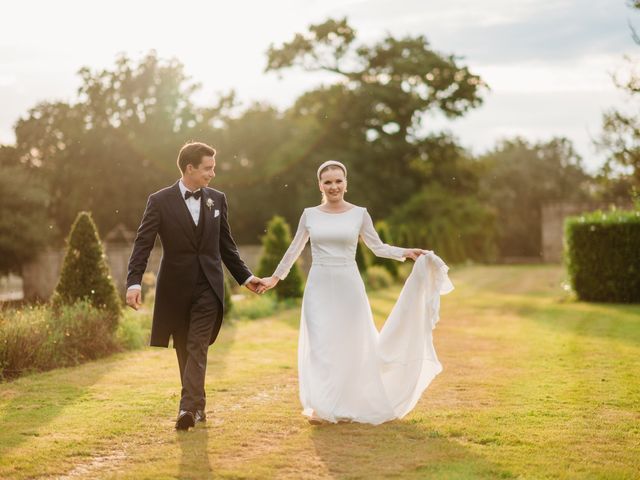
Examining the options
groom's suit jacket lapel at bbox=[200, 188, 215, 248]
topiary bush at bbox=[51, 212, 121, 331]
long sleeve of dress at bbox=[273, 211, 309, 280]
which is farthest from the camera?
topiary bush at bbox=[51, 212, 121, 331]

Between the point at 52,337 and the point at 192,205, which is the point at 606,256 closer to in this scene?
the point at 52,337

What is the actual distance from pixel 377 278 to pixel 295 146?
21782 millimetres

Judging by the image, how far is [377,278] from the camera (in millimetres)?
26797

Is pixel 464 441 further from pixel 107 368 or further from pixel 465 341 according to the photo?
pixel 465 341

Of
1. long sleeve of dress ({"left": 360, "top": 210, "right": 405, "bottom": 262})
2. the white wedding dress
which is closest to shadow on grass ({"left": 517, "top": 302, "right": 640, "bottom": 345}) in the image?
the white wedding dress

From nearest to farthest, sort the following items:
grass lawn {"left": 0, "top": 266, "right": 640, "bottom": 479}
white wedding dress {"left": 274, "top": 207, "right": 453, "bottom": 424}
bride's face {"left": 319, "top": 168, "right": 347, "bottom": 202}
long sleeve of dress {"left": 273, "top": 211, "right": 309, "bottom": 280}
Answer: grass lawn {"left": 0, "top": 266, "right": 640, "bottom": 479}, white wedding dress {"left": 274, "top": 207, "right": 453, "bottom": 424}, bride's face {"left": 319, "top": 168, "right": 347, "bottom": 202}, long sleeve of dress {"left": 273, "top": 211, "right": 309, "bottom": 280}

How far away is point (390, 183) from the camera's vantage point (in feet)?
152

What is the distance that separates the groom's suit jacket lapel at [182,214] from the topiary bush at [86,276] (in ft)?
19.2

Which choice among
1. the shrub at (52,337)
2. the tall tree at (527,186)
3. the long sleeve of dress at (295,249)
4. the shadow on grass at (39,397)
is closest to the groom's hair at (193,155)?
the long sleeve of dress at (295,249)

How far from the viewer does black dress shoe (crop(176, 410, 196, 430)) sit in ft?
20.7

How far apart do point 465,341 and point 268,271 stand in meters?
8.09

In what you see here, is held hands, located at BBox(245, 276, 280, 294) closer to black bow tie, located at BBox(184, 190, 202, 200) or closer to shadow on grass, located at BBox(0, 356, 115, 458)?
black bow tie, located at BBox(184, 190, 202, 200)

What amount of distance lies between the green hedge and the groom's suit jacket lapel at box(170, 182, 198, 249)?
14321 millimetres

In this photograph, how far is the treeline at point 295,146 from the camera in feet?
142
